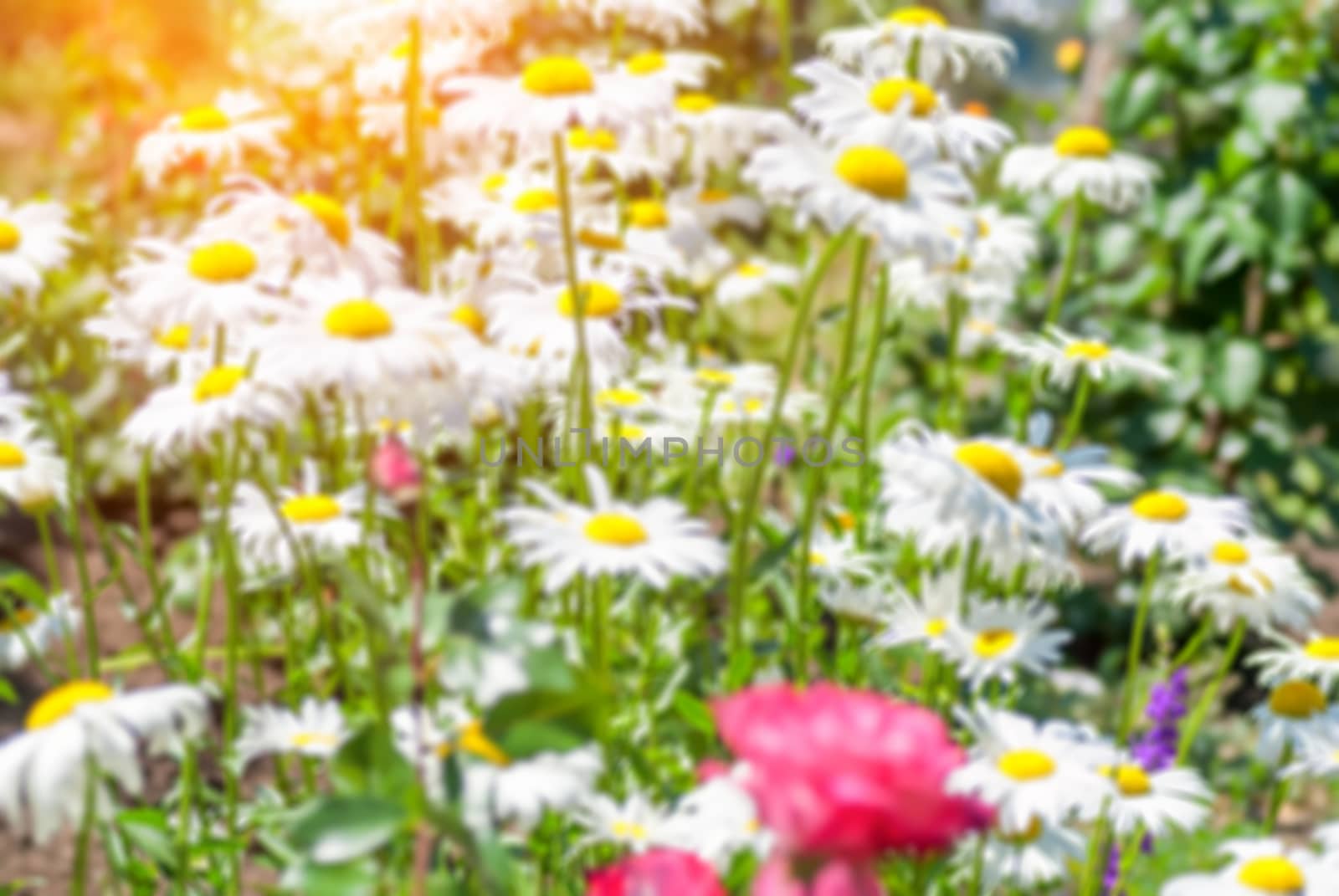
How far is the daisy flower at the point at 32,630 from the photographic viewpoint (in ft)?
4.40

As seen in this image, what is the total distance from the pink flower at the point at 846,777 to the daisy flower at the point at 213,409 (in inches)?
27.8

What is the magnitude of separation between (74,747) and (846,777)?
0.55 meters

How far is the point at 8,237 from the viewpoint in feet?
5.22

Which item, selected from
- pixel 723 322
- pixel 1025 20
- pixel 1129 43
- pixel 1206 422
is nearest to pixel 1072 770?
pixel 723 322

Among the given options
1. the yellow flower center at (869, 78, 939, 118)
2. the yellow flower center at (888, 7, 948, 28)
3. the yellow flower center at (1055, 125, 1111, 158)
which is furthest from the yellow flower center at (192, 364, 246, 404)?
the yellow flower center at (1055, 125, 1111, 158)

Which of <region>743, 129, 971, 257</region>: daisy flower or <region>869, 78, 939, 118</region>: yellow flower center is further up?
<region>869, 78, 939, 118</region>: yellow flower center

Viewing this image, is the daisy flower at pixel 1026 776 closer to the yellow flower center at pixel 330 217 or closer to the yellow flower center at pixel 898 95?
the yellow flower center at pixel 898 95

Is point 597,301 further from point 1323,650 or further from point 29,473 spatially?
point 1323,650

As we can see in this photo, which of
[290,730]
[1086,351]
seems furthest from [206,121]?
[1086,351]

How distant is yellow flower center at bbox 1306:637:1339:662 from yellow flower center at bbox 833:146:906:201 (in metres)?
0.76

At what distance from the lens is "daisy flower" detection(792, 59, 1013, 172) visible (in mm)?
1323

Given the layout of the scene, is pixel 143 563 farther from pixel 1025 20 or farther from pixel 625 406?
pixel 1025 20

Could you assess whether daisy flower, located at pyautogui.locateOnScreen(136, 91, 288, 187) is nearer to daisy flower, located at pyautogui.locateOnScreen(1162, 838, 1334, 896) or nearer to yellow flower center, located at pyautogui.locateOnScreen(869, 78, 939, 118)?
yellow flower center, located at pyautogui.locateOnScreen(869, 78, 939, 118)

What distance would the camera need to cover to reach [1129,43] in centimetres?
334
